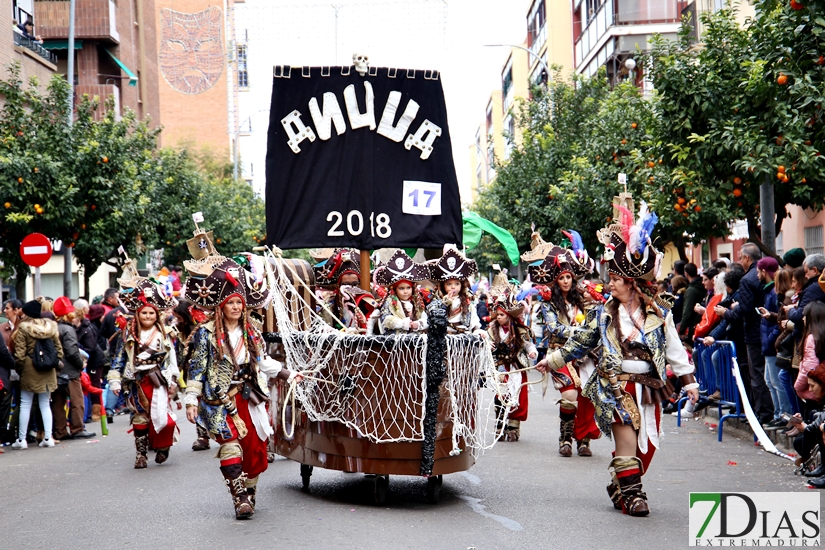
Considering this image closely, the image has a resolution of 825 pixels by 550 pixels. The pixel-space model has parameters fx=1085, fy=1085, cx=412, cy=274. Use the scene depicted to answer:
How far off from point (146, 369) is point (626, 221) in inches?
237

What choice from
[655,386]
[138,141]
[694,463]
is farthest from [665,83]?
[138,141]

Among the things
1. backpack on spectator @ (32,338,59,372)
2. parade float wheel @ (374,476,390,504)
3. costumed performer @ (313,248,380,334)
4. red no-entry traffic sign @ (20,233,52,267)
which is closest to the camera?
parade float wheel @ (374,476,390,504)

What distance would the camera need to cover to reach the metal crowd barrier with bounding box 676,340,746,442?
1316cm

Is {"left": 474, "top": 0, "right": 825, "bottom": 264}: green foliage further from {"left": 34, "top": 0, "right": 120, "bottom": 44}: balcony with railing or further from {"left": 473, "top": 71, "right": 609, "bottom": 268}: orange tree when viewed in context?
{"left": 34, "top": 0, "right": 120, "bottom": 44}: balcony with railing

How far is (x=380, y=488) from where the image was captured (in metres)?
9.00

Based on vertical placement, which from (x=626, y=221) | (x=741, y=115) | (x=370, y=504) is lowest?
(x=370, y=504)

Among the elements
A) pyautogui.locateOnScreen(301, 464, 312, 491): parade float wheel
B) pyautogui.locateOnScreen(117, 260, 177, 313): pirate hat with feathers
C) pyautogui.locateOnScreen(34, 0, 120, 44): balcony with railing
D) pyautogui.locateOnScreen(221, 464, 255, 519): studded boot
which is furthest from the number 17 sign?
pyautogui.locateOnScreen(34, 0, 120, 44): balcony with railing

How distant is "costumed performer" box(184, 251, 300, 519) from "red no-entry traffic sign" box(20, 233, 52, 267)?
34.3 feet

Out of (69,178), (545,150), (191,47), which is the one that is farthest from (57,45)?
(69,178)

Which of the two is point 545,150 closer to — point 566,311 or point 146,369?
point 566,311

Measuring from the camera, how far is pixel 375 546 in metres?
7.45

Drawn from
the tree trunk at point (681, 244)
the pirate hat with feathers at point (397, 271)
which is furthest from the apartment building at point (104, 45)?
the pirate hat with feathers at point (397, 271)

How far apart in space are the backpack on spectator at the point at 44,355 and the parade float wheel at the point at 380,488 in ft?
22.7

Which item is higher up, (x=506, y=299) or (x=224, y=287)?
(x=224, y=287)
